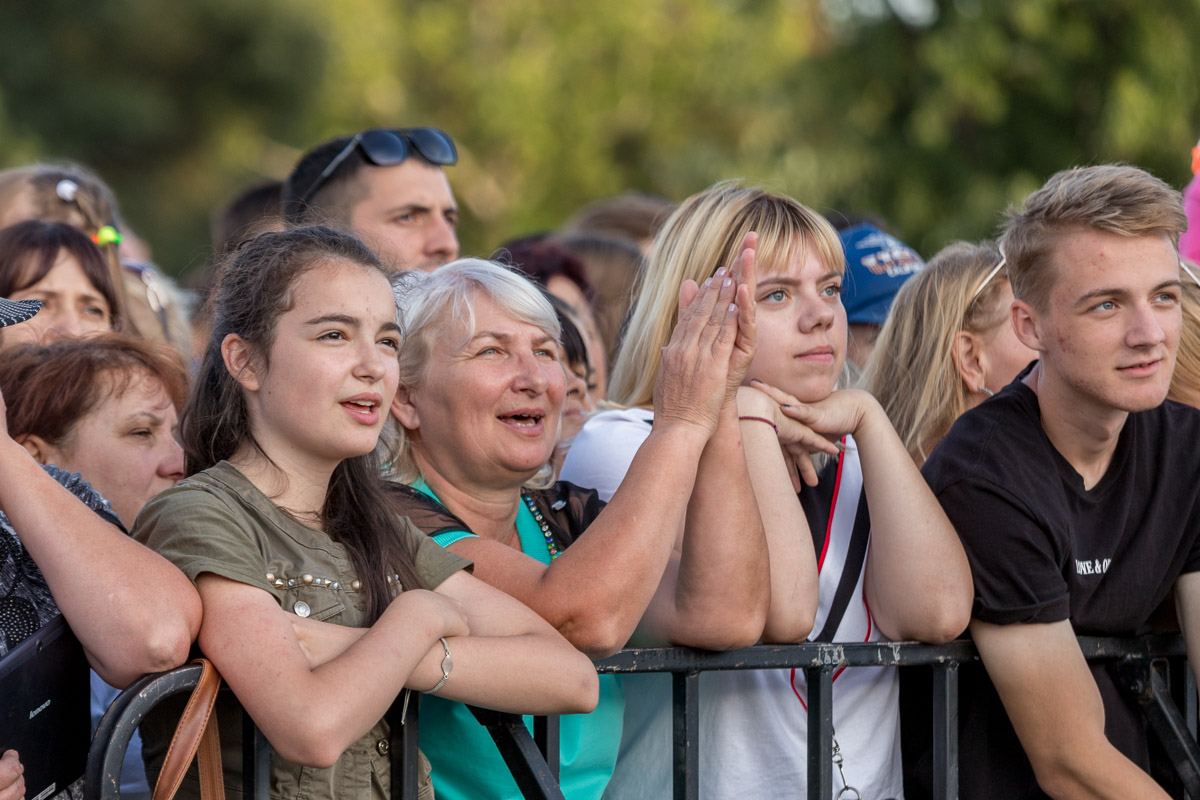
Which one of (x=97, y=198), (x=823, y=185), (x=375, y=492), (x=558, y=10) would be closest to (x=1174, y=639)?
(x=375, y=492)

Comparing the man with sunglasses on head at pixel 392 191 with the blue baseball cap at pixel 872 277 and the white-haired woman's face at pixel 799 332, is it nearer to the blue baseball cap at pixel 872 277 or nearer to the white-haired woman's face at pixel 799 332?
the blue baseball cap at pixel 872 277

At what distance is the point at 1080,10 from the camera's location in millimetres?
12562

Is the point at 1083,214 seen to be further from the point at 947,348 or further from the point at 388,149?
the point at 388,149

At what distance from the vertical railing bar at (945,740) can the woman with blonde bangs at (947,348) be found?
0.98m

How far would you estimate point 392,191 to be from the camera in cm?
508

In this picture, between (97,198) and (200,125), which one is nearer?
(97,198)

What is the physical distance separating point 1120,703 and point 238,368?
2085 mm

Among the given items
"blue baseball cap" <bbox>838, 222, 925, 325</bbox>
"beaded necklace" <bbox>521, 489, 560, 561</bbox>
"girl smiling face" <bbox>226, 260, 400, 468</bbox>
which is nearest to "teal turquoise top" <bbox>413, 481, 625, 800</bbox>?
"beaded necklace" <bbox>521, 489, 560, 561</bbox>

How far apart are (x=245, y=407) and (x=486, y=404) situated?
2.22ft

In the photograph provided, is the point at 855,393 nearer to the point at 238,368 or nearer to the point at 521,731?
the point at 521,731

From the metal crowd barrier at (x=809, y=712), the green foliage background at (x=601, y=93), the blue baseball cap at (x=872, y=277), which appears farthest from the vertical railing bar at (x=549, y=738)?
the green foliage background at (x=601, y=93)

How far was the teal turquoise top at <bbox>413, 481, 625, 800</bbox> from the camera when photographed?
279cm

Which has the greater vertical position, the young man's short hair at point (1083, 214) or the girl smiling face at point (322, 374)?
the young man's short hair at point (1083, 214)

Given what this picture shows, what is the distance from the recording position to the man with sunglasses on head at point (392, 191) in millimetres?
5036
